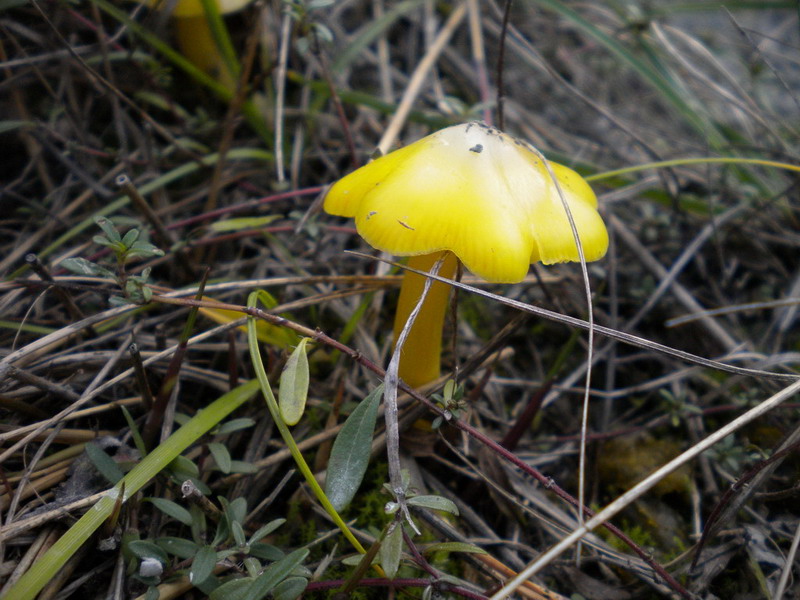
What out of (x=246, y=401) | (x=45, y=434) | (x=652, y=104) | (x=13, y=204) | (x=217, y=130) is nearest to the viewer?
(x=45, y=434)

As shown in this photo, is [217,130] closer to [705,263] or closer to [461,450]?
[461,450]

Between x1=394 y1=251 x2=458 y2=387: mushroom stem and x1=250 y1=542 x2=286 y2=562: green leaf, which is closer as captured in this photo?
x1=250 y1=542 x2=286 y2=562: green leaf

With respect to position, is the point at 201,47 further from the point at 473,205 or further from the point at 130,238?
the point at 473,205

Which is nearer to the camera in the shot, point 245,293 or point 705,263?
point 245,293

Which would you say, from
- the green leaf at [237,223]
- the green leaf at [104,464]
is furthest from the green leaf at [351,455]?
the green leaf at [237,223]

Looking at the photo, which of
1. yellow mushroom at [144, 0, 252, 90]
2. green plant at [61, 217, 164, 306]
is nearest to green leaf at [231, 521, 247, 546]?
green plant at [61, 217, 164, 306]

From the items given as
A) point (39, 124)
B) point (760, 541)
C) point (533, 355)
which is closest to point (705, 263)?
point (533, 355)

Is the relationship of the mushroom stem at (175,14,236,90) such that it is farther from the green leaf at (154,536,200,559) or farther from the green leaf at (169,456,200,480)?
the green leaf at (154,536,200,559)
